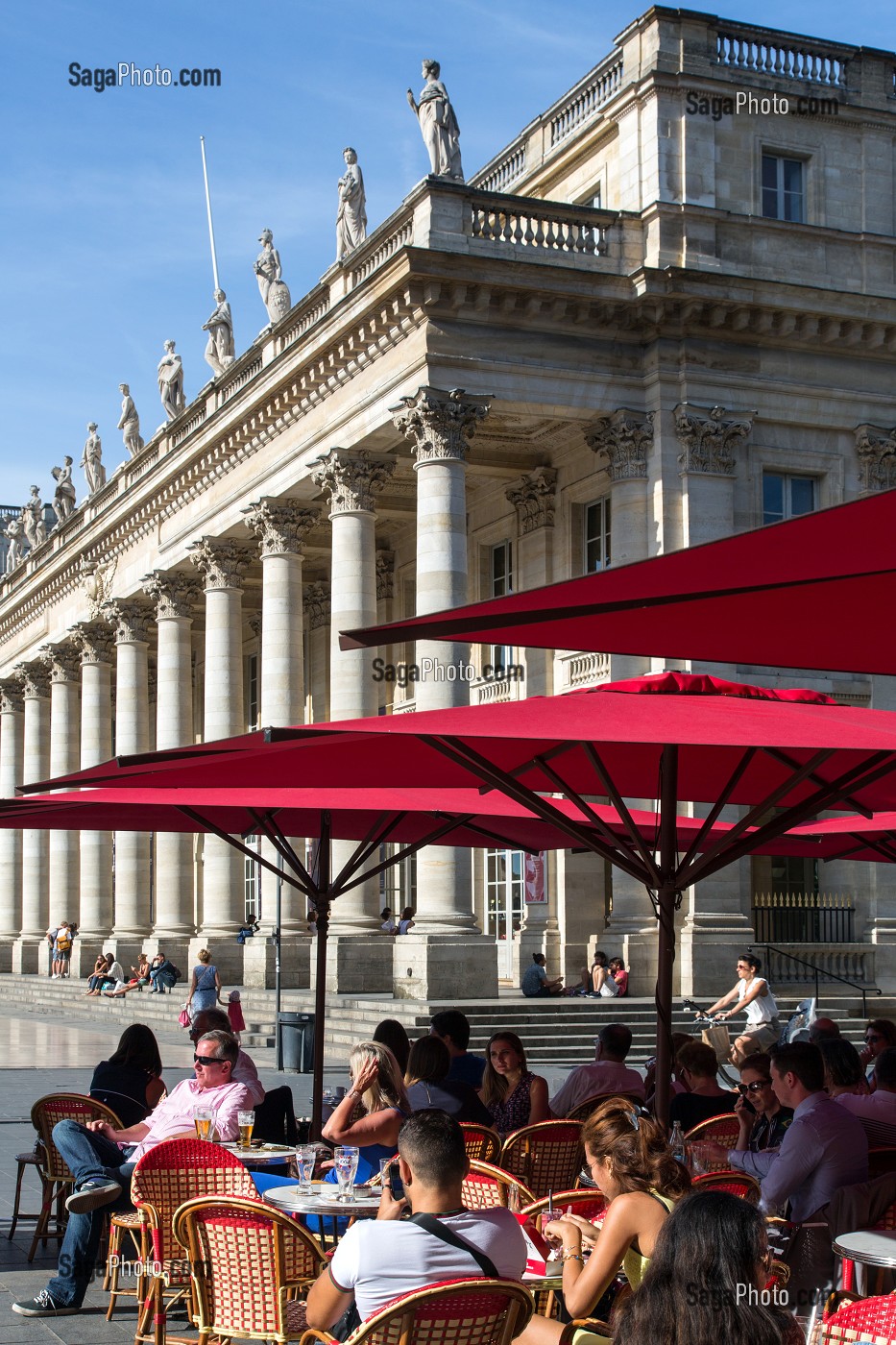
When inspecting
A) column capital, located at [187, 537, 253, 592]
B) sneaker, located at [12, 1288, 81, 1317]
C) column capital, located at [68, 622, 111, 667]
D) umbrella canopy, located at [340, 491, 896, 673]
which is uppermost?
column capital, located at [187, 537, 253, 592]

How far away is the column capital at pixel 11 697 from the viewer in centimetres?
6109

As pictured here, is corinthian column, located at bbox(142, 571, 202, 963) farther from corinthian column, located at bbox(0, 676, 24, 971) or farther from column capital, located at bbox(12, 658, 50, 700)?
column capital, located at bbox(12, 658, 50, 700)

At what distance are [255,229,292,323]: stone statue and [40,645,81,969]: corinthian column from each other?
62.9 feet

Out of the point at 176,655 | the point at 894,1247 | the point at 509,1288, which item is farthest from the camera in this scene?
the point at 176,655

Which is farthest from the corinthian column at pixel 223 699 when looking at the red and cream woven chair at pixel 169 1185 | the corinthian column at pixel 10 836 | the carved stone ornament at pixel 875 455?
the red and cream woven chair at pixel 169 1185

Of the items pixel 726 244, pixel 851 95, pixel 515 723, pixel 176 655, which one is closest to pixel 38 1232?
pixel 515 723

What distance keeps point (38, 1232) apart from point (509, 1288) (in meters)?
6.24

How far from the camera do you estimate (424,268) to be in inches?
1070

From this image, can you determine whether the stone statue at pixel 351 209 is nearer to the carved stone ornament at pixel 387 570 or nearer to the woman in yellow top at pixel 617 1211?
the carved stone ornament at pixel 387 570

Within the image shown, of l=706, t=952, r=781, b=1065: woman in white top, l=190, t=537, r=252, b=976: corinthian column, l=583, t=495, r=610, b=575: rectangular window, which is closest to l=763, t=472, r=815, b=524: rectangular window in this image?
l=583, t=495, r=610, b=575: rectangular window

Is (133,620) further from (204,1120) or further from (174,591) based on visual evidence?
(204,1120)

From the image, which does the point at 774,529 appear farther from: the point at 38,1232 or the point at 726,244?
the point at 726,244

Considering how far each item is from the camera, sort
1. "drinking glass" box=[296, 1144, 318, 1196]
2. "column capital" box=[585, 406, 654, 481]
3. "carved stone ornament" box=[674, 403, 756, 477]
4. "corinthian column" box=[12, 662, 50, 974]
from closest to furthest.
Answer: "drinking glass" box=[296, 1144, 318, 1196] < "carved stone ornament" box=[674, 403, 756, 477] < "column capital" box=[585, 406, 654, 481] < "corinthian column" box=[12, 662, 50, 974]

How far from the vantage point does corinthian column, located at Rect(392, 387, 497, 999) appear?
86.9ft
